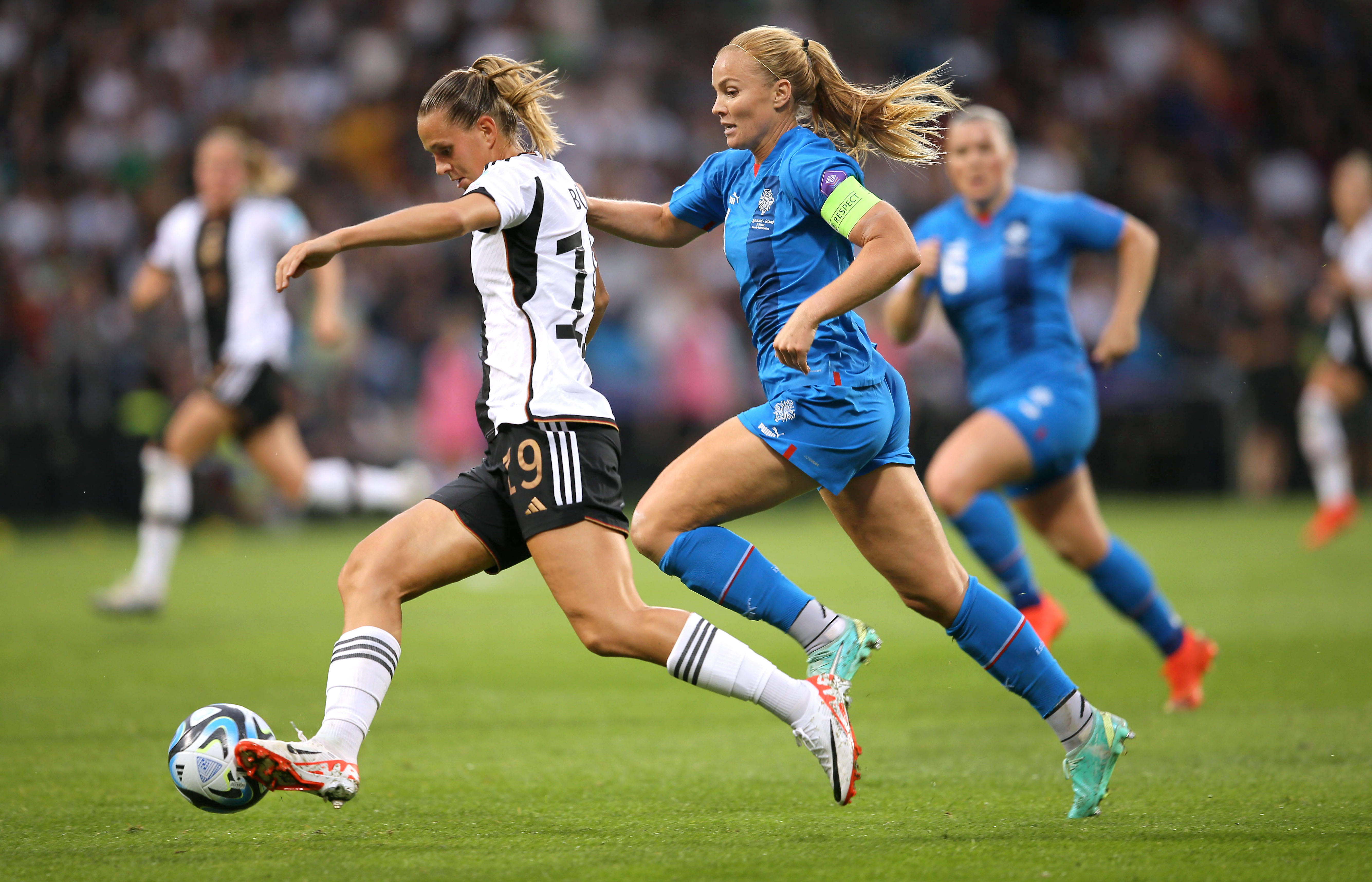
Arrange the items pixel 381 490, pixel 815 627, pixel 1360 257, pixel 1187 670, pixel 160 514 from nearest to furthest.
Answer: pixel 815 627
pixel 1187 670
pixel 160 514
pixel 381 490
pixel 1360 257

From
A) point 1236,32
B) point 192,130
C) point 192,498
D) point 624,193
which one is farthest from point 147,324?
point 1236,32

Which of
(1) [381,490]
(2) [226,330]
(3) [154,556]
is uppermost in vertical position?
(2) [226,330]

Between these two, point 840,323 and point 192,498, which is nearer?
point 840,323

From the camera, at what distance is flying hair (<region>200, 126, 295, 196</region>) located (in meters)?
8.81

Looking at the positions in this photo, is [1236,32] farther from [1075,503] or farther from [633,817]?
[633,817]

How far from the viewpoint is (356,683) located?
404 centimetres

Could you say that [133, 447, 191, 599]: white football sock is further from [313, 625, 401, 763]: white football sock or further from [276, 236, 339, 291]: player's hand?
[276, 236, 339, 291]: player's hand

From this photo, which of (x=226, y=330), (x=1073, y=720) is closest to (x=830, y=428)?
(x=1073, y=720)

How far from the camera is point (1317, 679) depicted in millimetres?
6586

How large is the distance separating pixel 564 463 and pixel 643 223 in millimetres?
1071

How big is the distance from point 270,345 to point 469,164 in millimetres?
5119

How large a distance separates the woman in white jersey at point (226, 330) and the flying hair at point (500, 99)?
4.58m

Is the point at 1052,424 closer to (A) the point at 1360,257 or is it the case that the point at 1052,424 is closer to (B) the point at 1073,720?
(B) the point at 1073,720

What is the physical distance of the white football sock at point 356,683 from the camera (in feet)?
13.0
